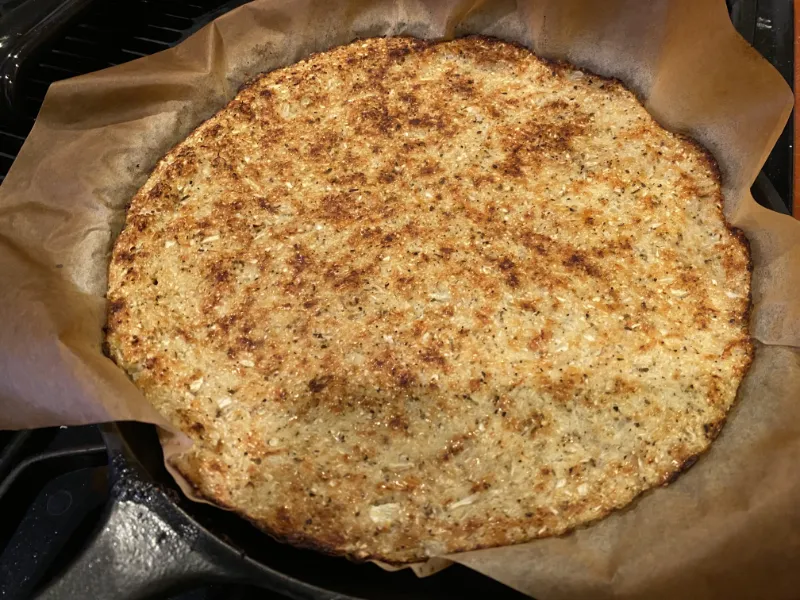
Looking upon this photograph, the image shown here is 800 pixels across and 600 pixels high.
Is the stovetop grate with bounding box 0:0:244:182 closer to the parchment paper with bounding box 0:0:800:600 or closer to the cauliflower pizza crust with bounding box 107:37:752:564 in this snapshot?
the parchment paper with bounding box 0:0:800:600

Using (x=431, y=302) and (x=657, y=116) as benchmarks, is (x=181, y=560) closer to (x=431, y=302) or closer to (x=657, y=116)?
(x=431, y=302)

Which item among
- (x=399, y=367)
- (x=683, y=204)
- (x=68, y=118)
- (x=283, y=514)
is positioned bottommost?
(x=283, y=514)

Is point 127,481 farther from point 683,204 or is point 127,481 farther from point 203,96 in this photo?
point 683,204

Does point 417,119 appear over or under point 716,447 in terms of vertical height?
over

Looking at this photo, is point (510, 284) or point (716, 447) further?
point (510, 284)

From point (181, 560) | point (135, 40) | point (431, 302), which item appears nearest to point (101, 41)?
point (135, 40)

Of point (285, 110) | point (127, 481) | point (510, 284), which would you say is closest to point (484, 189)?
point (510, 284)

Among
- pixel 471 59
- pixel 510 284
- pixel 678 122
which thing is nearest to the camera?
pixel 510 284
